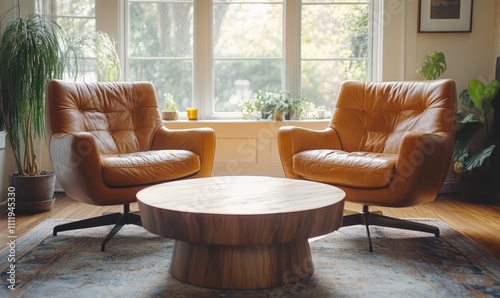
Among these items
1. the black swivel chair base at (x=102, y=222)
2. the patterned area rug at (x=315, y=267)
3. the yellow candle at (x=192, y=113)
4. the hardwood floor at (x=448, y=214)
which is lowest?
the hardwood floor at (x=448, y=214)

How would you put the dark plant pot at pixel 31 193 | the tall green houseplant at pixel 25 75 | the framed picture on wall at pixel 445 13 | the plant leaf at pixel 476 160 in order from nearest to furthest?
the tall green houseplant at pixel 25 75 → the dark plant pot at pixel 31 193 → the plant leaf at pixel 476 160 → the framed picture on wall at pixel 445 13

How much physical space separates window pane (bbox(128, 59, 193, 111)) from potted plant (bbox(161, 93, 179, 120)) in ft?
0.37

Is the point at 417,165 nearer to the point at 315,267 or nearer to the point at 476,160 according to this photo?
the point at 315,267


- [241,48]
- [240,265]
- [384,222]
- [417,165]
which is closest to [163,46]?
[241,48]

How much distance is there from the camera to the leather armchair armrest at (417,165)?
9.68 feet

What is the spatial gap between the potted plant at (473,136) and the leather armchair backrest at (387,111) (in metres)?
0.83

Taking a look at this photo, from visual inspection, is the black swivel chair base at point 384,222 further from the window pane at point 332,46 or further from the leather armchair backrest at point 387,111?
the window pane at point 332,46

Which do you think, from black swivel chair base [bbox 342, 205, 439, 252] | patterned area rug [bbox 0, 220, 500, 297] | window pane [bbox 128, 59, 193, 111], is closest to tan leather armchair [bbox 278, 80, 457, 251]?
black swivel chair base [bbox 342, 205, 439, 252]

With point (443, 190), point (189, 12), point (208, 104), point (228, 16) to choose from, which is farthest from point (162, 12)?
point (443, 190)

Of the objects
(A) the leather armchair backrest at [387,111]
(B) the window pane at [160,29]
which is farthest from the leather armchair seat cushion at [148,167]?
(B) the window pane at [160,29]

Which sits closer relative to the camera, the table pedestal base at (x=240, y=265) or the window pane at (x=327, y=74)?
the table pedestal base at (x=240, y=265)

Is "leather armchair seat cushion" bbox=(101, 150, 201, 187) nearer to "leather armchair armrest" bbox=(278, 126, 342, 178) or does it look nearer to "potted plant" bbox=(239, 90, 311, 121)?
"leather armchair armrest" bbox=(278, 126, 342, 178)

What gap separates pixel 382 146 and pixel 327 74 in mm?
1311

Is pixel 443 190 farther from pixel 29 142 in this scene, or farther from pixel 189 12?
pixel 29 142
